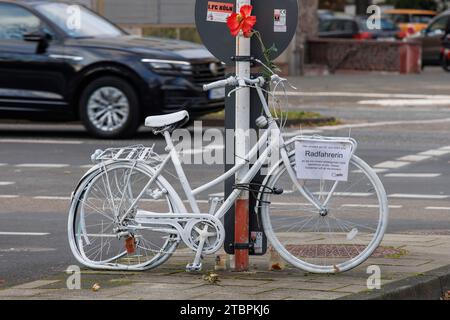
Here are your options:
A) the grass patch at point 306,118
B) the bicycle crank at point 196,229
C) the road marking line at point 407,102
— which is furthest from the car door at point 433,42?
the bicycle crank at point 196,229

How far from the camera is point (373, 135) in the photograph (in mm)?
19156

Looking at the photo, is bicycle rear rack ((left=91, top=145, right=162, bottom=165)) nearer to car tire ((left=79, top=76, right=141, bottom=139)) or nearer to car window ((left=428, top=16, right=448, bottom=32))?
car tire ((left=79, top=76, right=141, bottom=139))

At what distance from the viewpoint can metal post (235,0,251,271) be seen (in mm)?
7957

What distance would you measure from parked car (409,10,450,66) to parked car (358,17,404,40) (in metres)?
4.91

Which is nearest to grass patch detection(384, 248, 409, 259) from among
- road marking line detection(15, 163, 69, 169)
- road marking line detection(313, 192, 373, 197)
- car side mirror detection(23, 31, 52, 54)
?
road marking line detection(313, 192, 373, 197)

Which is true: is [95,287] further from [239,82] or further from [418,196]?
[418,196]

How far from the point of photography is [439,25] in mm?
42812

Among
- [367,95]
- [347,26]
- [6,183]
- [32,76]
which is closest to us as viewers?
[6,183]

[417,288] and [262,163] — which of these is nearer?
[417,288]

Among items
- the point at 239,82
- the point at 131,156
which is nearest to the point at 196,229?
the point at 131,156

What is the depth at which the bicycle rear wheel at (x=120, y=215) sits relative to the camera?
8.02m

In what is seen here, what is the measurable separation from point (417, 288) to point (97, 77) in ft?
38.0
